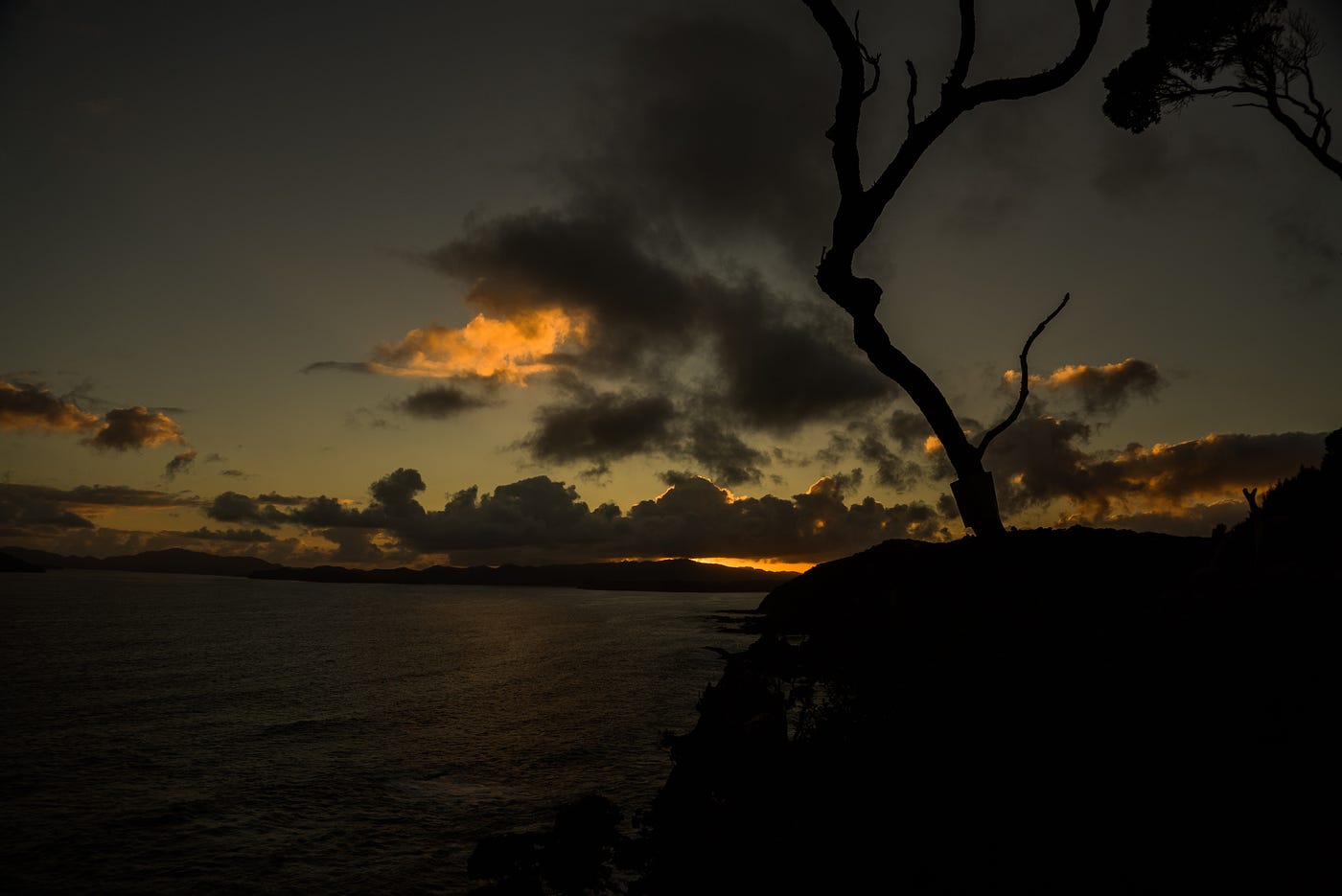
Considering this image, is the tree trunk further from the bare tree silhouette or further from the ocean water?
the ocean water

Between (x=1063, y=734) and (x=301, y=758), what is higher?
(x=1063, y=734)

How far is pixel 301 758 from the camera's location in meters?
35.6

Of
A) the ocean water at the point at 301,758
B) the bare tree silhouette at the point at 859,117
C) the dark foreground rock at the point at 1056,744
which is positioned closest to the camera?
the dark foreground rock at the point at 1056,744

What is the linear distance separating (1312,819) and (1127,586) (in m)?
6.36

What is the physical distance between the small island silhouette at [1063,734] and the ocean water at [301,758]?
13.8m

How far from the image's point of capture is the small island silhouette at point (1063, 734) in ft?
23.6

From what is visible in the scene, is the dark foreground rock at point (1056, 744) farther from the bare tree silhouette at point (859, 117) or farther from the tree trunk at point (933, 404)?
the bare tree silhouette at point (859, 117)

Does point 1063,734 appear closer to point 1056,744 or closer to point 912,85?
point 1056,744

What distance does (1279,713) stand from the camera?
7.75m

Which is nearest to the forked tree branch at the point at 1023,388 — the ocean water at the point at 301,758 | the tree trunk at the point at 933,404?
the tree trunk at the point at 933,404

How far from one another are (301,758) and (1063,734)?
3780 cm

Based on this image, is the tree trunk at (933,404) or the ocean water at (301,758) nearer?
the tree trunk at (933,404)

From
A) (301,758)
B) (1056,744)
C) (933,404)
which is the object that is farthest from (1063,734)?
(301,758)

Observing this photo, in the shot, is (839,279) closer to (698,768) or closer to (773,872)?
(773,872)
